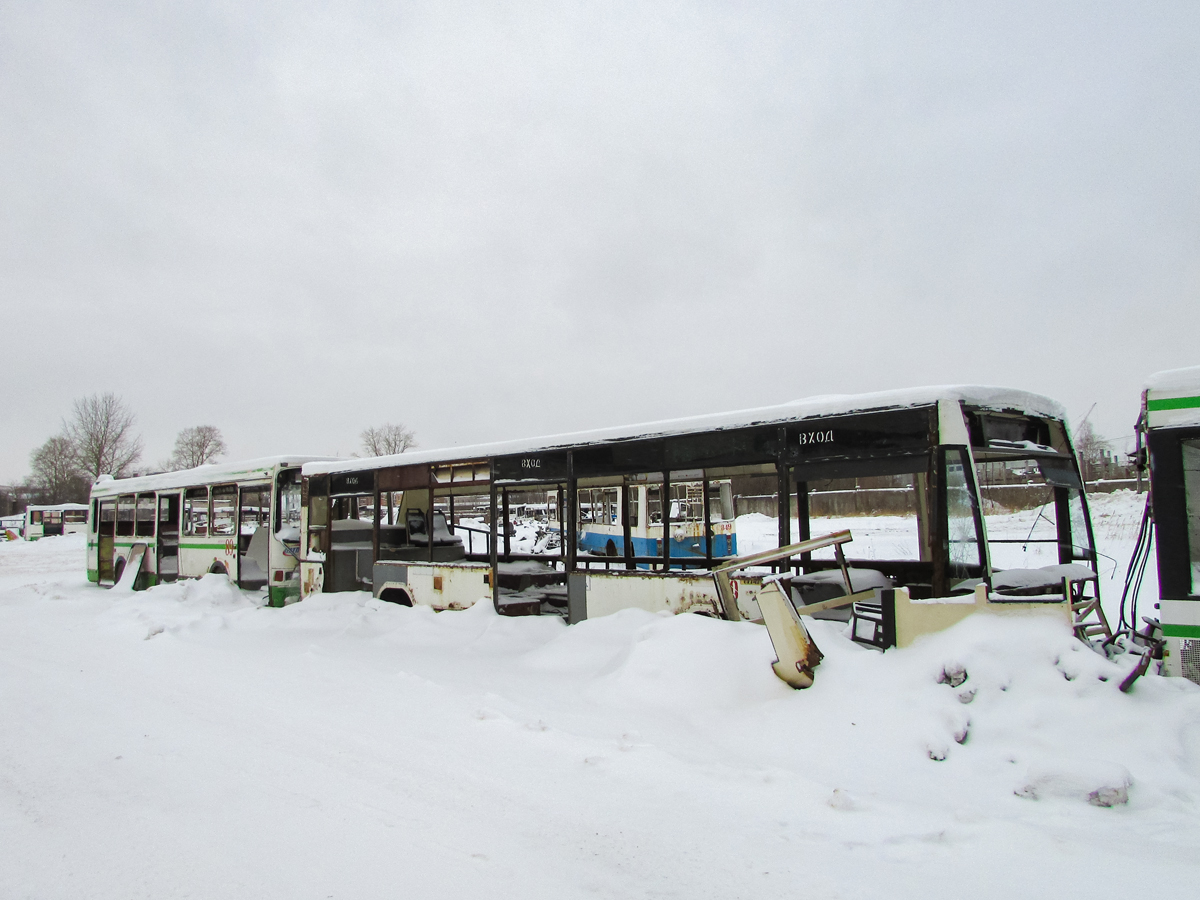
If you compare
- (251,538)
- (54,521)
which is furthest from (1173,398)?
(54,521)

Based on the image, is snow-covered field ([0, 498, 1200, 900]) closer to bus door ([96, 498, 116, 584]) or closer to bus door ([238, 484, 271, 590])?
bus door ([238, 484, 271, 590])

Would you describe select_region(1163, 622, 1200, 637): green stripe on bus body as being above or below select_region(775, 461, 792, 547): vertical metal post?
below

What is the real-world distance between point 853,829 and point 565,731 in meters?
2.23

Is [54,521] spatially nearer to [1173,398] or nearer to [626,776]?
[626,776]

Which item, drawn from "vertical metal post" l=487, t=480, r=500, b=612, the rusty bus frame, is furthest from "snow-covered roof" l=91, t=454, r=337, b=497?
"vertical metal post" l=487, t=480, r=500, b=612

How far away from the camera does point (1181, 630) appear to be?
478 cm

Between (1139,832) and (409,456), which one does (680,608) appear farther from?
(409,456)

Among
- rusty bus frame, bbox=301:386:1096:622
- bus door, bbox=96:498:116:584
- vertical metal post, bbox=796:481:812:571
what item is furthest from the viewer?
bus door, bbox=96:498:116:584

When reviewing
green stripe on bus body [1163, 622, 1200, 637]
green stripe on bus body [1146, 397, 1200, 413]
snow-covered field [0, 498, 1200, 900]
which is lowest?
snow-covered field [0, 498, 1200, 900]

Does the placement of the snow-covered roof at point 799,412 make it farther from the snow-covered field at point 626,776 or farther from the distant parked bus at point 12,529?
the distant parked bus at point 12,529

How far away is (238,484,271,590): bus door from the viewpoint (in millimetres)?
13344

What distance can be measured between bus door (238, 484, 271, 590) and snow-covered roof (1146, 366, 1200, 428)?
13.2 m

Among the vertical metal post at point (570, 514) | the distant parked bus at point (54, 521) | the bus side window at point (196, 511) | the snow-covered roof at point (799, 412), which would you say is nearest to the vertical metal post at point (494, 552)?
the snow-covered roof at point (799, 412)

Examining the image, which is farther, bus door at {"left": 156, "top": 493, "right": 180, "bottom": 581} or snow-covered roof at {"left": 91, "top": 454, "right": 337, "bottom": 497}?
bus door at {"left": 156, "top": 493, "right": 180, "bottom": 581}
